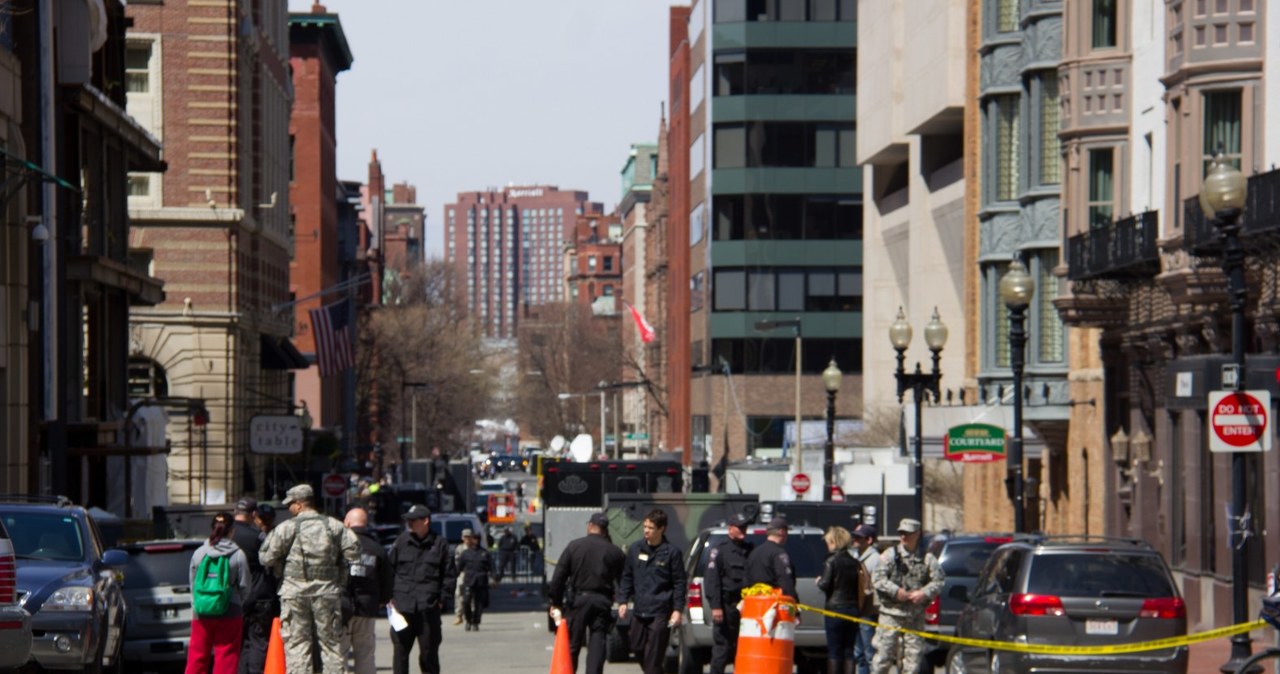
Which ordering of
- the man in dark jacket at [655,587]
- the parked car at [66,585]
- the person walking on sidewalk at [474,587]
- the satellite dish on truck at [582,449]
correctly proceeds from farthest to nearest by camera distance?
the satellite dish on truck at [582,449], the person walking on sidewalk at [474,587], the man in dark jacket at [655,587], the parked car at [66,585]

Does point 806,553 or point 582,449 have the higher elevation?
point 806,553

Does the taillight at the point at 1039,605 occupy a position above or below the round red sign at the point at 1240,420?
below

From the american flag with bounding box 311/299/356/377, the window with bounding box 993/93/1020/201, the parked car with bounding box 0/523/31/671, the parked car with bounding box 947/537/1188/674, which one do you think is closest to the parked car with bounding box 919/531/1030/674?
the parked car with bounding box 947/537/1188/674

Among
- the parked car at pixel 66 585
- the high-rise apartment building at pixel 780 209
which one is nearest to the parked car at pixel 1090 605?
the parked car at pixel 66 585

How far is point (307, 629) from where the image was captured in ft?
60.1

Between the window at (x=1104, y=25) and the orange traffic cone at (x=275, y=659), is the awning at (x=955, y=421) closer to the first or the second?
the window at (x=1104, y=25)

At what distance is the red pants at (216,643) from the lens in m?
19.1

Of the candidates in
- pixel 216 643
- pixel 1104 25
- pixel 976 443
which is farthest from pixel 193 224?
pixel 216 643

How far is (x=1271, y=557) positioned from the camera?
30344mm

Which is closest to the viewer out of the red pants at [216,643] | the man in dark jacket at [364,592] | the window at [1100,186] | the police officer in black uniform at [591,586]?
the man in dark jacket at [364,592]

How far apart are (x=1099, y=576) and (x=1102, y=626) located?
17.8 inches

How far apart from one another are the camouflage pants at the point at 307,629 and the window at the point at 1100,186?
78.0ft

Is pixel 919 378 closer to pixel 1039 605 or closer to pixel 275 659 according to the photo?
pixel 1039 605

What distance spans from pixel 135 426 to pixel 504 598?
9119mm
